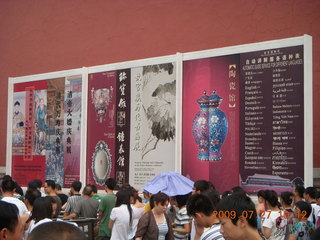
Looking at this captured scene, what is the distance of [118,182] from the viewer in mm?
8781

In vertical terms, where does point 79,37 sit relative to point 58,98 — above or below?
above

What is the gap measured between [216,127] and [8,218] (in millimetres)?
5362

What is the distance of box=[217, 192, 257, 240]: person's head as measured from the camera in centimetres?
279

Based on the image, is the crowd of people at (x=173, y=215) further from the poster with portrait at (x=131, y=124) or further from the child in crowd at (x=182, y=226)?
the poster with portrait at (x=131, y=124)

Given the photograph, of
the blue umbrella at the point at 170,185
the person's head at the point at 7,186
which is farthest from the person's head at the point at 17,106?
the person's head at the point at 7,186

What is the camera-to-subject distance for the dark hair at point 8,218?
245cm

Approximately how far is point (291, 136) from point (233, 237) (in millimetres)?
4132

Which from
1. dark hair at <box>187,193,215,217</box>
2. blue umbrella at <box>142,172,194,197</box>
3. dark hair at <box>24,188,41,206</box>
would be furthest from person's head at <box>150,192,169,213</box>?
dark hair at <box>187,193,215,217</box>

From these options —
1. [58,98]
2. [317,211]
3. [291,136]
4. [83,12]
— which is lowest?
[317,211]

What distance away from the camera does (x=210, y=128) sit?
301 inches

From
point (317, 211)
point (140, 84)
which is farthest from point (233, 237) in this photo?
point (140, 84)

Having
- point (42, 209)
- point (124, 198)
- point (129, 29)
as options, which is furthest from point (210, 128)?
point (129, 29)

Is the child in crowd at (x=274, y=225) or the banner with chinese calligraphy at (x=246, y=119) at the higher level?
the banner with chinese calligraphy at (x=246, y=119)

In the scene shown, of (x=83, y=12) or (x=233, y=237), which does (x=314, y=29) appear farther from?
(x=233, y=237)
